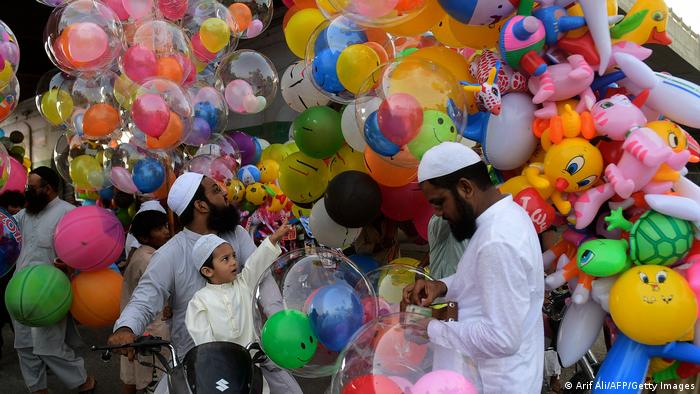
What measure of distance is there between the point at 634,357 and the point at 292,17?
3.02 meters

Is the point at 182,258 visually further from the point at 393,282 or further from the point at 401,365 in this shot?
the point at 401,365

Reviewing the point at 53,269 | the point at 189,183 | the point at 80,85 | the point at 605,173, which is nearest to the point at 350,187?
the point at 189,183

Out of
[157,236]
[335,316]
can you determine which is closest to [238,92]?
[157,236]

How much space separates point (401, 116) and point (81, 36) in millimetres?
2675

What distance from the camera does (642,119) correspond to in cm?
252

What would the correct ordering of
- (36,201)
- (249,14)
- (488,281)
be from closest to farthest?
(488,281)
(36,201)
(249,14)

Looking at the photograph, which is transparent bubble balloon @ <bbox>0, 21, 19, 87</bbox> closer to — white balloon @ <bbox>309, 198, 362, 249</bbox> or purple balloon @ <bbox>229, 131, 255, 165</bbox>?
white balloon @ <bbox>309, 198, 362, 249</bbox>

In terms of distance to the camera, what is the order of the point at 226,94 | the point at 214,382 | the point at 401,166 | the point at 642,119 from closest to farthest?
1. the point at 214,382
2. the point at 642,119
3. the point at 401,166
4. the point at 226,94

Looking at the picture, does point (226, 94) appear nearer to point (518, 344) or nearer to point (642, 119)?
point (642, 119)

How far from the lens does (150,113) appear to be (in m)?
4.07

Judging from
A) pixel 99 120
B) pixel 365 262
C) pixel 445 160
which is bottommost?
pixel 365 262

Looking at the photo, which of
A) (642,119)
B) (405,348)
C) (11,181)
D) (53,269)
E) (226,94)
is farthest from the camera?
(226,94)

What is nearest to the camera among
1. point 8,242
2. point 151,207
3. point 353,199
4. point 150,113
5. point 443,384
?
point 443,384

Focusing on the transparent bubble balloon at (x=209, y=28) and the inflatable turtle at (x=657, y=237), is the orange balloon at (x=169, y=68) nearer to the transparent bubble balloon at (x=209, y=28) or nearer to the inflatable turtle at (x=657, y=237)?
the transparent bubble balloon at (x=209, y=28)
